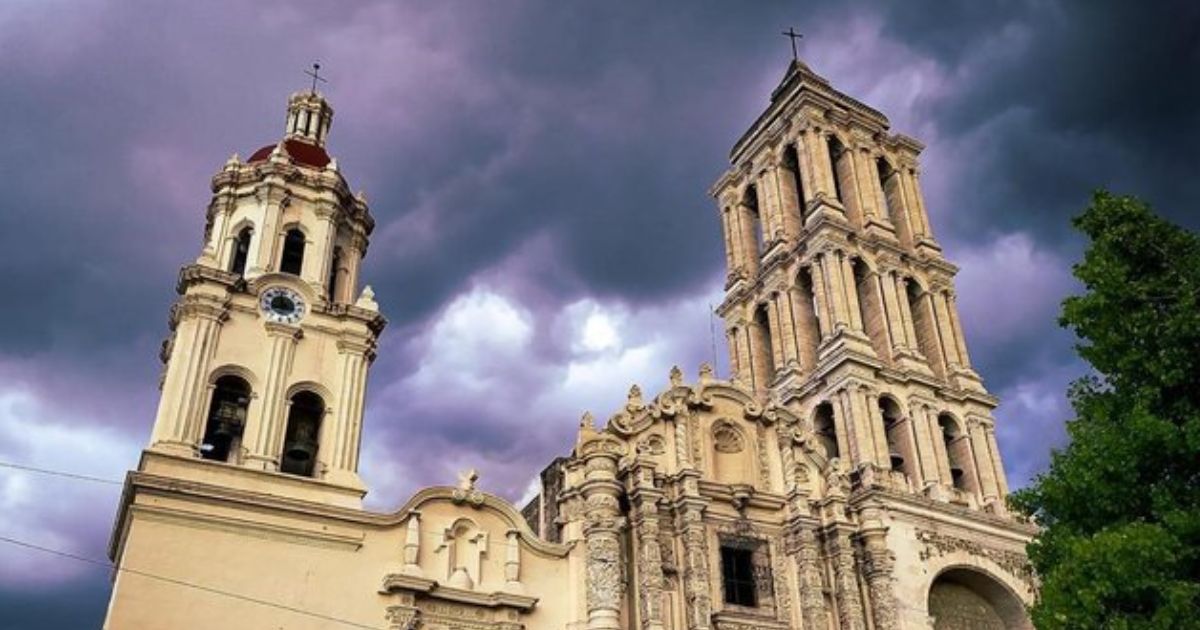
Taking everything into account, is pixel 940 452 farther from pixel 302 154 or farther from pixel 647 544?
pixel 302 154

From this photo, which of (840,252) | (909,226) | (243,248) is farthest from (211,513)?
(909,226)

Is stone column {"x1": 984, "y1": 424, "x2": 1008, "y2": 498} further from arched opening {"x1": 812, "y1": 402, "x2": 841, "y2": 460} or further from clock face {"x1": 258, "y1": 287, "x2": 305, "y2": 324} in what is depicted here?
clock face {"x1": 258, "y1": 287, "x2": 305, "y2": 324}

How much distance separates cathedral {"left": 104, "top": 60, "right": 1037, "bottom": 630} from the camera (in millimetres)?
18281

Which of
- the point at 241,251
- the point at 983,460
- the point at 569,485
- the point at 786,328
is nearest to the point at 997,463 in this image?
the point at 983,460

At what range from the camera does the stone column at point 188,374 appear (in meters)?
19.3

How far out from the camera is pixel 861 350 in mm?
29109

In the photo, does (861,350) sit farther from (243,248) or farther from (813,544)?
(243,248)

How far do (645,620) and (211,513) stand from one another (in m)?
8.98

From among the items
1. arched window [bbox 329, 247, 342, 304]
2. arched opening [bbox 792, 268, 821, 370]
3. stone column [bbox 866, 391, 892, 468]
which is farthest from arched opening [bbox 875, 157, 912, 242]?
arched window [bbox 329, 247, 342, 304]

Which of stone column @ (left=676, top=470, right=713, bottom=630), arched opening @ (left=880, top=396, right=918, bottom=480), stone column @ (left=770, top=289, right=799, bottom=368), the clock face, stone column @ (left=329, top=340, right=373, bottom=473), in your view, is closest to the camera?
stone column @ (left=329, top=340, right=373, bottom=473)

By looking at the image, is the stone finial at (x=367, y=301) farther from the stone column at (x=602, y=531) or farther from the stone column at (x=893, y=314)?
the stone column at (x=893, y=314)

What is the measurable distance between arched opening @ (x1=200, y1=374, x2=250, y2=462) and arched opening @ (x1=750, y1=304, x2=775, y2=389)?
17898 mm

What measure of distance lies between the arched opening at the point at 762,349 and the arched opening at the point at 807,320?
1.40 m

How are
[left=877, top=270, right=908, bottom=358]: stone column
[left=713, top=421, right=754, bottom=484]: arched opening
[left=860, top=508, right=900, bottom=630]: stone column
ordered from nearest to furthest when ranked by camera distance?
[left=860, top=508, right=900, bottom=630]: stone column < [left=713, top=421, right=754, bottom=484]: arched opening < [left=877, top=270, right=908, bottom=358]: stone column
